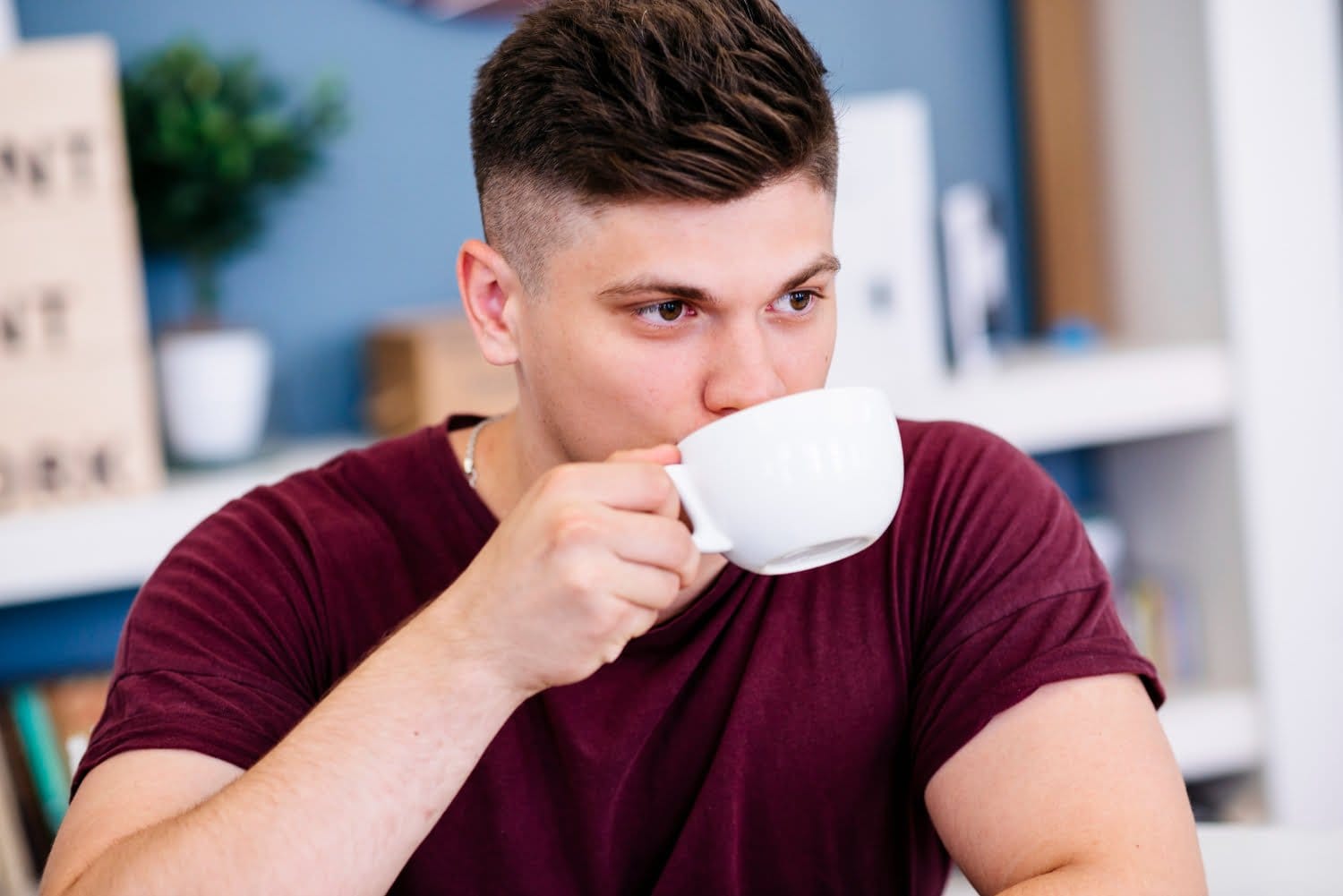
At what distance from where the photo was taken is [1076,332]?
8.25 feet

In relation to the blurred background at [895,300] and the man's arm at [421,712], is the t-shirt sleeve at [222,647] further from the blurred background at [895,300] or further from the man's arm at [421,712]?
the blurred background at [895,300]

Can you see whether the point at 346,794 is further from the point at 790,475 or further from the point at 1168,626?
the point at 1168,626

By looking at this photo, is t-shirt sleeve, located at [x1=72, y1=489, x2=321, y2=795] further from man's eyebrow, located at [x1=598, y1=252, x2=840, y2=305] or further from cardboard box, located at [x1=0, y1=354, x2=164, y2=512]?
cardboard box, located at [x1=0, y1=354, x2=164, y2=512]

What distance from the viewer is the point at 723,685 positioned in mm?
1130

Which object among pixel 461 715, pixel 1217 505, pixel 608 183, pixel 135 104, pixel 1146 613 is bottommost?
pixel 1146 613

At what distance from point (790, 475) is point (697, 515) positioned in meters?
0.07

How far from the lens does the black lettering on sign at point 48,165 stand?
5.98 ft

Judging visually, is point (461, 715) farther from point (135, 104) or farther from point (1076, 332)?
point (1076, 332)

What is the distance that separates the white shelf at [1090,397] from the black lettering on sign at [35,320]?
118 cm

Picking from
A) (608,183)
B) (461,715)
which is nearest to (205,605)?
(461,715)

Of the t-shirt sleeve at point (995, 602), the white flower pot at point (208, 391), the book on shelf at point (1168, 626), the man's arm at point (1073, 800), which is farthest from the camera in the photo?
the book on shelf at point (1168, 626)

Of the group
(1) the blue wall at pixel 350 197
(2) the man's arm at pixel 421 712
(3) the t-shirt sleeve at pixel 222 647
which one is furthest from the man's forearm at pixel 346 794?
(1) the blue wall at pixel 350 197

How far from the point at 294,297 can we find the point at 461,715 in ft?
5.14

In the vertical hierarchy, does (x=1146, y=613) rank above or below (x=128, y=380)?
below
